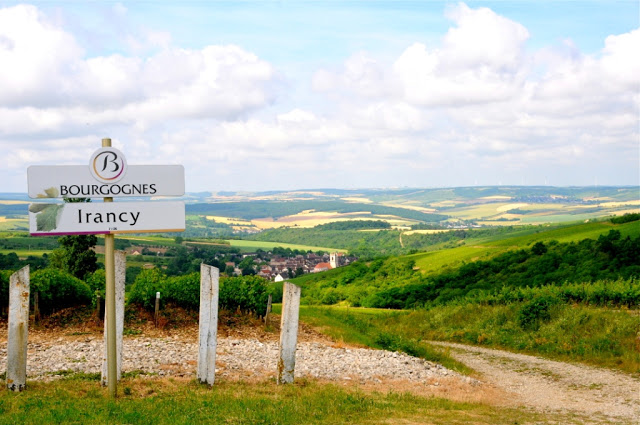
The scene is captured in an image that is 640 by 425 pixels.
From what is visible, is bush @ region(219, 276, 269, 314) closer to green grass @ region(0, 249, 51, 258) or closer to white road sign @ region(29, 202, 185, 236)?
white road sign @ region(29, 202, 185, 236)

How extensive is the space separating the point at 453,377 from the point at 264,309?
27.3 feet

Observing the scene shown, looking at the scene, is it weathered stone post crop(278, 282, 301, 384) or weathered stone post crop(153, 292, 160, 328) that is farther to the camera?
weathered stone post crop(153, 292, 160, 328)

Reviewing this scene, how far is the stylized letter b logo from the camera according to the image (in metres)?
11.5

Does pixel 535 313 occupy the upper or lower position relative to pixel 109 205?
lower

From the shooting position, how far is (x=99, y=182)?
11578mm

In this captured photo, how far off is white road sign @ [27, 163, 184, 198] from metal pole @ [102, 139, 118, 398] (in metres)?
0.33

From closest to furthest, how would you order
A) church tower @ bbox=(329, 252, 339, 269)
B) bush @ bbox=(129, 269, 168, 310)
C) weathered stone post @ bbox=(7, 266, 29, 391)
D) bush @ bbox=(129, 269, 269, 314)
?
weathered stone post @ bbox=(7, 266, 29, 391), bush @ bbox=(129, 269, 168, 310), bush @ bbox=(129, 269, 269, 314), church tower @ bbox=(329, 252, 339, 269)

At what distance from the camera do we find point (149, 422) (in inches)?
390

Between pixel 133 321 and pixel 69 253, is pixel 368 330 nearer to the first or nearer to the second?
pixel 133 321

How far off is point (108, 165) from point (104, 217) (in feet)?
3.23

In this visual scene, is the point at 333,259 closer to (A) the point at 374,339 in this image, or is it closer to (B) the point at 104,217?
(A) the point at 374,339

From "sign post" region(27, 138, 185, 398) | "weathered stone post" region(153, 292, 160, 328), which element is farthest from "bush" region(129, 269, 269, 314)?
"sign post" region(27, 138, 185, 398)

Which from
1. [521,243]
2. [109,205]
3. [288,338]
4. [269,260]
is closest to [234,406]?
[288,338]

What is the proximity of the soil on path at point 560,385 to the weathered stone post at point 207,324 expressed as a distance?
6.89 meters
